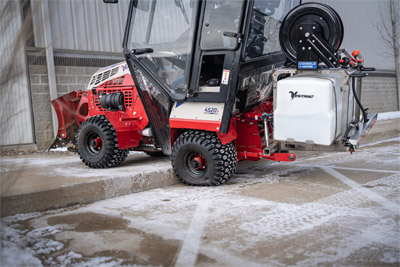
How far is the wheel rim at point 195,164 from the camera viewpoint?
5059 mm

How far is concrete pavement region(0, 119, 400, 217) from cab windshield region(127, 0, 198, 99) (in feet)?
3.59

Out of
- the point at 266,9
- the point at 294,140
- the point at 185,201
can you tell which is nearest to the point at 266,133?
the point at 294,140

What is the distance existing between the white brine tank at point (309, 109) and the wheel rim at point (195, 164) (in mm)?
1022

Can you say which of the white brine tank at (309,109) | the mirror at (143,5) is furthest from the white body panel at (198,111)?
the mirror at (143,5)

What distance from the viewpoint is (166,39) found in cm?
532

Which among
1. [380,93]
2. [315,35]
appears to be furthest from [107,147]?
[380,93]

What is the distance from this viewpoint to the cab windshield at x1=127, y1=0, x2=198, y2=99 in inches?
202

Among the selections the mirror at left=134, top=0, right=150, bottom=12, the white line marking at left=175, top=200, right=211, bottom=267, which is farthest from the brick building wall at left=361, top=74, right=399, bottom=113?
the white line marking at left=175, top=200, right=211, bottom=267

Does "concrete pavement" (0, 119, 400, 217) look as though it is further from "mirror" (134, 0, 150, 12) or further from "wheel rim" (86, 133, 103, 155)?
"mirror" (134, 0, 150, 12)

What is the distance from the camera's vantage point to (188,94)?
16.8ft

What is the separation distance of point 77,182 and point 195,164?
136 centimetres

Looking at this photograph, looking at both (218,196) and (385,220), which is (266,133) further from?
(385,220)

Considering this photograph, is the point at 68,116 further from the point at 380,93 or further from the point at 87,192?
the point at 380,93

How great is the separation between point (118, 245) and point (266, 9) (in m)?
3.51
